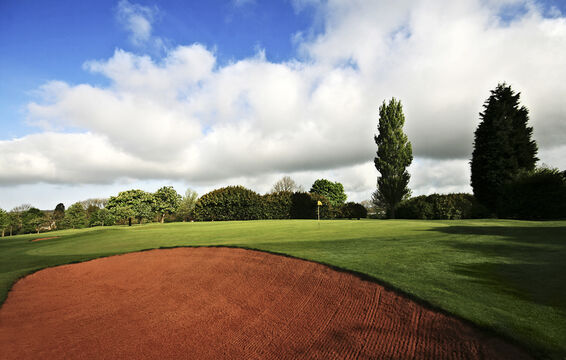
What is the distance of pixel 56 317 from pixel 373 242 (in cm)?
1049

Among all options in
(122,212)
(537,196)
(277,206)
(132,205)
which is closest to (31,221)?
(132,205)

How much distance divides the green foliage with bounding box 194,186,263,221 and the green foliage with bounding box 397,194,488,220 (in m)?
24.3

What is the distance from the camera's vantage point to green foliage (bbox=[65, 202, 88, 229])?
186 ft

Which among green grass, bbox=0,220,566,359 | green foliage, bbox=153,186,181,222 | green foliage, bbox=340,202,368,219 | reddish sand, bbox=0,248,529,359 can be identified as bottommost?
reddish sand, bbox=0,248,529,359

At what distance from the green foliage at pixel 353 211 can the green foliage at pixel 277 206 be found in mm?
9122

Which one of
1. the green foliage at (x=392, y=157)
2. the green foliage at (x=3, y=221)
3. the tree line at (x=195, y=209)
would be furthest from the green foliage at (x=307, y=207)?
the green foliage at (x=3, y=221)

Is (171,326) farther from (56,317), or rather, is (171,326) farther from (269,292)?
(56,317)

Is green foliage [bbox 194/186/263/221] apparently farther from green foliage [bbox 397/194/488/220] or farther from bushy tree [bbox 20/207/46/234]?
bushy tree [bbox 20/207/46/234]

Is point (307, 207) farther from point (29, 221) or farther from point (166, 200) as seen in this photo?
point (29, 221)

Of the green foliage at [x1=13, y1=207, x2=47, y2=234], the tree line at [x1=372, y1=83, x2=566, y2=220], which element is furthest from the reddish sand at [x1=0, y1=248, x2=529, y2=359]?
the green foliage at [x1=13, y1=207, x2=47, y2=234]

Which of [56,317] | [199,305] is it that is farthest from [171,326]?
Answer: [56,317]

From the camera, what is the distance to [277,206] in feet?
139

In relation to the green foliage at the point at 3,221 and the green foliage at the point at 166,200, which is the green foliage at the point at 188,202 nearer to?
the green foliage at the point at 166,200

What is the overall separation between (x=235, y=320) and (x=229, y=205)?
3864 cm
